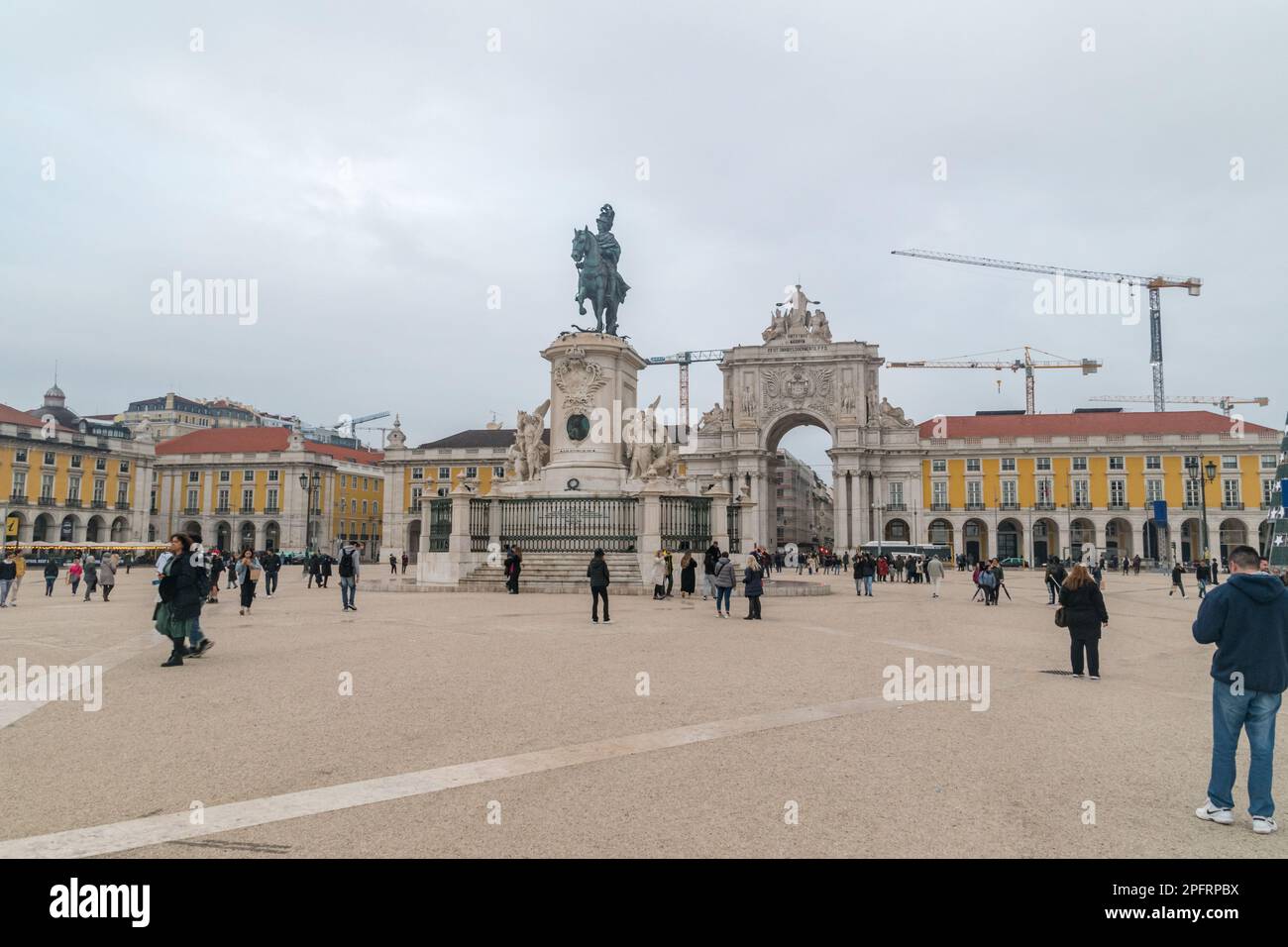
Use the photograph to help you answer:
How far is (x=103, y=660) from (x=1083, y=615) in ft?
37.1

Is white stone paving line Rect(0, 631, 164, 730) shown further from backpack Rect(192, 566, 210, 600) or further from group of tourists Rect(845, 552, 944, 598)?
group of tourists Rect(845, 552, 944, 598)

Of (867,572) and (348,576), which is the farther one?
(867,572)

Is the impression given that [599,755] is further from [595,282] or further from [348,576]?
[595,282]

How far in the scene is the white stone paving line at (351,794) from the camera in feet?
13.2

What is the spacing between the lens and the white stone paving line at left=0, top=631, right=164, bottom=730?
22.4 feet

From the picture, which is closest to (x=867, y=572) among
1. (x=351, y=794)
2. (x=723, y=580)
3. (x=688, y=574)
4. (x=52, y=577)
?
(x=688, y=574)

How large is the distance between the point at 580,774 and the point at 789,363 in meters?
77.7

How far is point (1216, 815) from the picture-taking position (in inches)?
177

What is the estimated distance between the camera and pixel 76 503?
224 feet

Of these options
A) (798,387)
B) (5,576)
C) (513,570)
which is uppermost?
(798,387)

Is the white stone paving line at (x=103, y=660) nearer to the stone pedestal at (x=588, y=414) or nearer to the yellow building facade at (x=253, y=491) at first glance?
the stone pedestal at (x=588, y=414)
